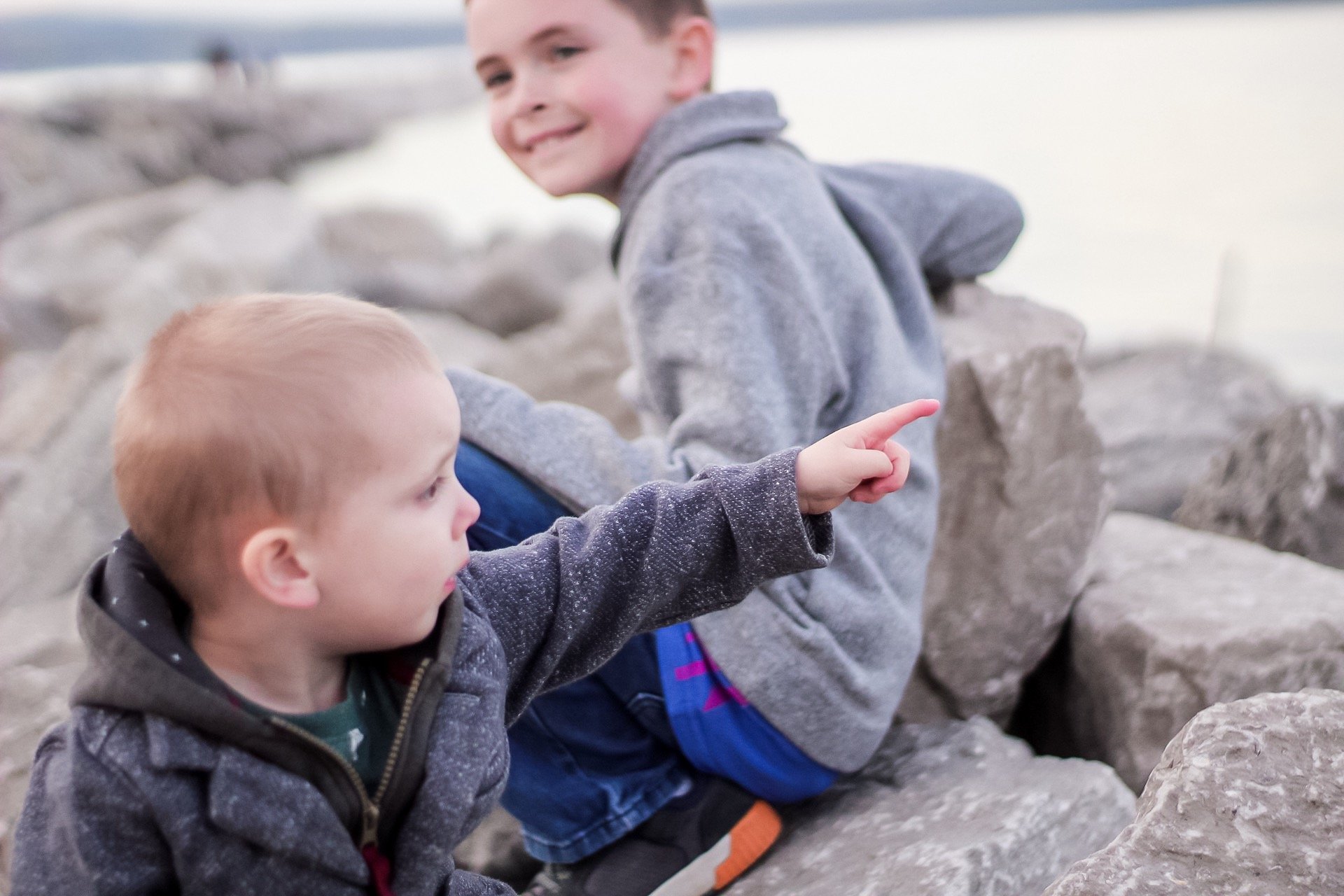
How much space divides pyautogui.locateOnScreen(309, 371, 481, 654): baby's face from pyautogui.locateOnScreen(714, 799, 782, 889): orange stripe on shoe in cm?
54

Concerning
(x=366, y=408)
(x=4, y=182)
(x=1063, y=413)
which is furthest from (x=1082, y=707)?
(x=4, y=182)

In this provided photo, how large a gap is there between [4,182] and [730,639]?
6173mm

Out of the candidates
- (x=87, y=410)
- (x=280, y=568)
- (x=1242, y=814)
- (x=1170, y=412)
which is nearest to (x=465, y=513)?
(x=280, y=568)

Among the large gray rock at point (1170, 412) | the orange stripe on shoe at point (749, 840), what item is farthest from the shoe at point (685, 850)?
the large gray rock at point (1170, 412)

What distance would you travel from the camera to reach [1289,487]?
1.90 meters

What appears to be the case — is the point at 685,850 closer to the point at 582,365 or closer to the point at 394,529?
the point at 394,529

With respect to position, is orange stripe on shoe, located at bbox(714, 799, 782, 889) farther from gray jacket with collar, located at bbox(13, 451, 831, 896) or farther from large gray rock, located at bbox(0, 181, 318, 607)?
large gray rock, located at bbox(0, 181, 318, 607)

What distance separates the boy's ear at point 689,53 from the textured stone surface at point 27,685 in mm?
1098

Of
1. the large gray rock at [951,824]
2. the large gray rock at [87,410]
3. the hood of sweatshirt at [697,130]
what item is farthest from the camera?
the large gray rock at [87,410]

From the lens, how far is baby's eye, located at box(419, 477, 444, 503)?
2.89ft

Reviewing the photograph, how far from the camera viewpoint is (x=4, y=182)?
6.08 metres

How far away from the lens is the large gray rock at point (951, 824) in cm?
114

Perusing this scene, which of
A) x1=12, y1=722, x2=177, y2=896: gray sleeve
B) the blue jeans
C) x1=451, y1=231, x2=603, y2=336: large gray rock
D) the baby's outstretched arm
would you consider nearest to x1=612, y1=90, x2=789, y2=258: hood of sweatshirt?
the blue jeans

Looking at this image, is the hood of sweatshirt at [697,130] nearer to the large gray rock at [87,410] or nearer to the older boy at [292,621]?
the older boy at [292,621]
